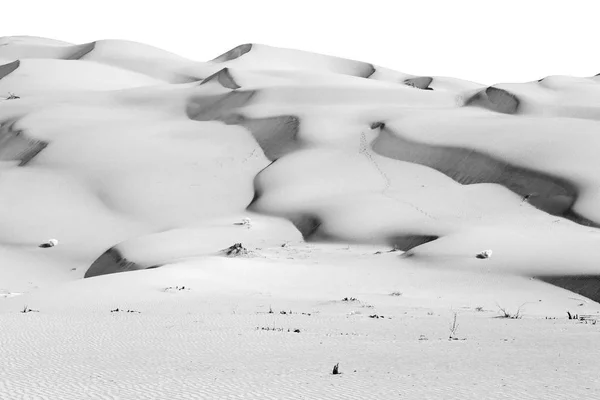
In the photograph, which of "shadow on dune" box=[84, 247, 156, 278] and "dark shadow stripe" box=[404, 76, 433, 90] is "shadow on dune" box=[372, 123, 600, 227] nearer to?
"shadow on dune" box=[84, 247, 156, 278]

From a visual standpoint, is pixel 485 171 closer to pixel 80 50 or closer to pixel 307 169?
pixel 307 169

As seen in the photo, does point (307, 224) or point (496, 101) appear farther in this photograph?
point (496, 101)

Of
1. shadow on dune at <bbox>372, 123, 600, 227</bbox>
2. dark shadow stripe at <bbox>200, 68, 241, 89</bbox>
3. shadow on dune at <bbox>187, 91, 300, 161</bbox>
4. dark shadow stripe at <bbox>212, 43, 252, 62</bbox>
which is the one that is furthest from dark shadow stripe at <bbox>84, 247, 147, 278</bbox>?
dark shadow stripe at <bbox>212, 43, 252, 62</bbox>

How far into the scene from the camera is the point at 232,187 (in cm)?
3481

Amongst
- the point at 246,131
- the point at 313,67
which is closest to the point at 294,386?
the point at 246,131

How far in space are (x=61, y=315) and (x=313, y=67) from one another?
7150 centimetres

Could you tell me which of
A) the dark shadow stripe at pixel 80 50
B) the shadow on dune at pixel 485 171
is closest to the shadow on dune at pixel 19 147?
the shadow on dune at pixel 485 171

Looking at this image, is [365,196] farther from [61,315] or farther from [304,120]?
[61,315]

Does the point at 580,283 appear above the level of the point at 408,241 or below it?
above

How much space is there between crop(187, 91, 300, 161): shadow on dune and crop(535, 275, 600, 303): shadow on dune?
61.9 ft

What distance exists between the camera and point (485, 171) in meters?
31.6

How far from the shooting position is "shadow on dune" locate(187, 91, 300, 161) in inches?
1522

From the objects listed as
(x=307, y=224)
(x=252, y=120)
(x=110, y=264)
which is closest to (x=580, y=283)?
(x=307, y=224)

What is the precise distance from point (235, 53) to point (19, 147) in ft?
165
